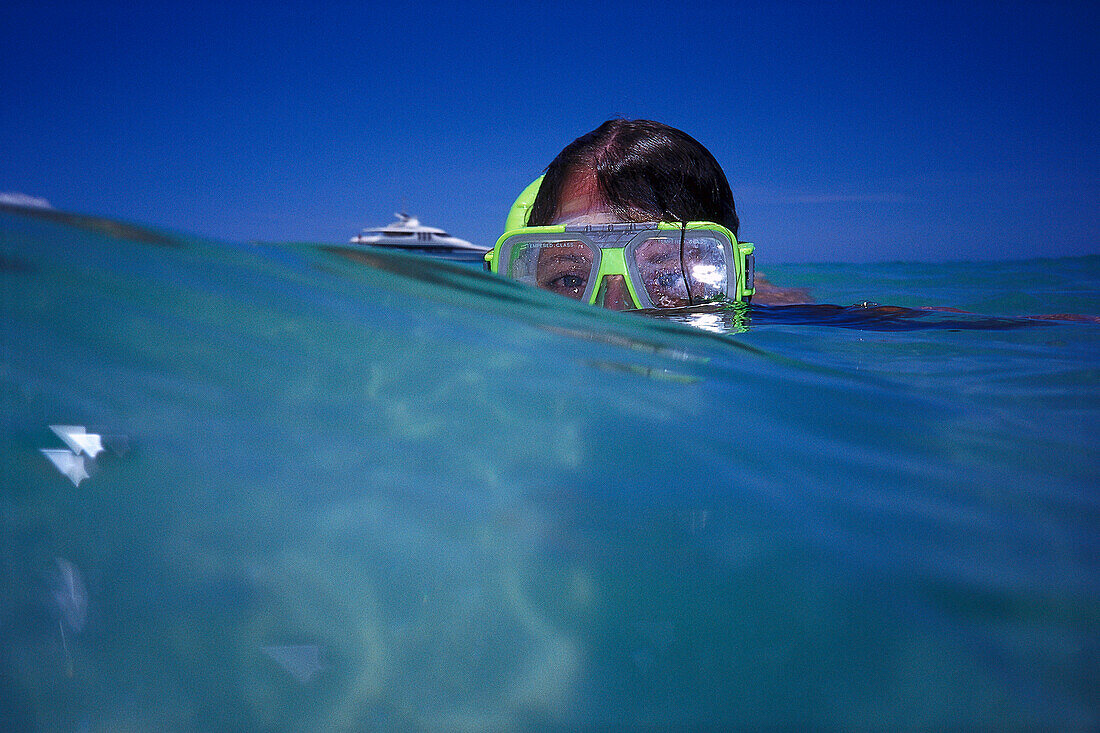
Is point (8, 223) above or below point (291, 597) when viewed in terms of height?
above

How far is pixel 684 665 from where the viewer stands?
1.30 meters

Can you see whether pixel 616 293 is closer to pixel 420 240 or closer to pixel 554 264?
pixel 554 264

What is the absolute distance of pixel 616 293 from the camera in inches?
173

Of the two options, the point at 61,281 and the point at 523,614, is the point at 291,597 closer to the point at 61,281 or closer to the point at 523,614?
the point at 523,614

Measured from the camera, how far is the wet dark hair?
4922mm

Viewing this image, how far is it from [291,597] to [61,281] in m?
1.27

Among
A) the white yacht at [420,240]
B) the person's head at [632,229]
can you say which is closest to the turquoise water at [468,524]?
the person's head at [632,229]

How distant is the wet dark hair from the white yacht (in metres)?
49.7

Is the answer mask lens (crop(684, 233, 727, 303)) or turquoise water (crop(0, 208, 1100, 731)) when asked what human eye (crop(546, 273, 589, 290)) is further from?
turquoise water (crop(0, 208, 1100, 731))

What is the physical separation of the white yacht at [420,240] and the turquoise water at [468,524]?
53122mm

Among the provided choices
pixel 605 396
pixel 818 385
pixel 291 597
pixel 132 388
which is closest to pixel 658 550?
pixel 605 396

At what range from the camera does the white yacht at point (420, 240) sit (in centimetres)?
5528

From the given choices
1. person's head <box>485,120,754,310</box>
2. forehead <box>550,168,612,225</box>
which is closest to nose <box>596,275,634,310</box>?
person's head <box>485,120,754,310</box>

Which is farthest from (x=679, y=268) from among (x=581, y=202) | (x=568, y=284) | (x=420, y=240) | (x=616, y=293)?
(x=420, y=240)
